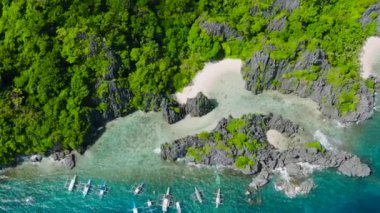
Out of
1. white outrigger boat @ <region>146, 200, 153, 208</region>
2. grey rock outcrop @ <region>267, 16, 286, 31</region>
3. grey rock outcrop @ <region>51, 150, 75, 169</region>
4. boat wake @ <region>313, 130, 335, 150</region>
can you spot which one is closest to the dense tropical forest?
grey rock outcrop @ <region>267, 16, 286, 31</region>

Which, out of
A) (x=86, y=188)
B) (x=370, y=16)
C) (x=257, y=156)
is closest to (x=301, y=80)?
(x=257, y=156)

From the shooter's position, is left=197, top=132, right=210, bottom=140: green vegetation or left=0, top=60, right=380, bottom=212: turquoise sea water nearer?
left=0, top=60, right=380, bottom=212: turquoise sea water

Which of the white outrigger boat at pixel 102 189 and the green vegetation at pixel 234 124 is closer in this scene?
the white outrigger boat at pixel 102 189

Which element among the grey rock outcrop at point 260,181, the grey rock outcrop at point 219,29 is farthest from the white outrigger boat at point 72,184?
the grey rock outcrop at point 219,29

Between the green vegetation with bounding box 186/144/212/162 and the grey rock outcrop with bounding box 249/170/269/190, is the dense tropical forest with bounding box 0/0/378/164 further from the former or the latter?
the grey rock outcrop with bounding box 249/170/269/190

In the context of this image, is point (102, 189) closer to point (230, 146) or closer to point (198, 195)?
point (198, 195)

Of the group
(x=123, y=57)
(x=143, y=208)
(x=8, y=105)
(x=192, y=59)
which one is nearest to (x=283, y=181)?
(x=143, y=208)

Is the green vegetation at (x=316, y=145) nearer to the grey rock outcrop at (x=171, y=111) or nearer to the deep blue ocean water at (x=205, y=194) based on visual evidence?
the deep blue ocean water at (x=205, y=194)
